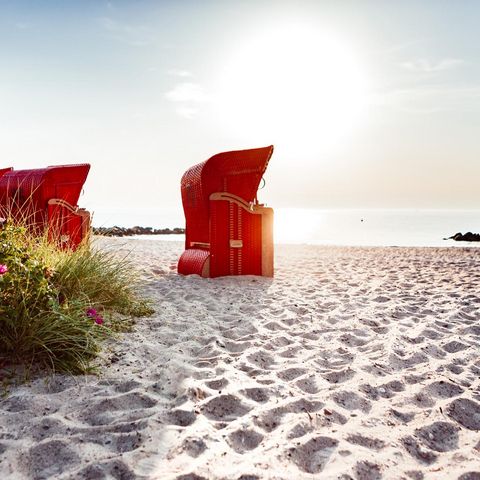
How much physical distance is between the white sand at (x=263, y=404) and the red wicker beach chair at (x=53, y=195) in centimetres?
430

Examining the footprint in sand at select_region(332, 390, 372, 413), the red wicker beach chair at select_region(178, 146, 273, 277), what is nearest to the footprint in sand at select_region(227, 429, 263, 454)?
the footprint in sand at select_region(332, 390, 372, 413)

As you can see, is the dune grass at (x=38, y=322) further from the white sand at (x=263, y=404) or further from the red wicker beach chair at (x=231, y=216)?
the red wicker beach chair at (x=231, y=216)

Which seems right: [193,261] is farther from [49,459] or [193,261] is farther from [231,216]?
[49,459]

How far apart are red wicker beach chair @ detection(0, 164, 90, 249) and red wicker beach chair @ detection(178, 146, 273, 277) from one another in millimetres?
2112

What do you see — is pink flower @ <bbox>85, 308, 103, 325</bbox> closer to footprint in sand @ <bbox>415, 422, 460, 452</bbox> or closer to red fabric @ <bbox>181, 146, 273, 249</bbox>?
footprint in sand @ <bbox>415, 422, 460, 452</bbox>

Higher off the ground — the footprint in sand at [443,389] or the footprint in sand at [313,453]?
the footprint in sand at [443,389]

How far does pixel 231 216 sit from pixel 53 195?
11.0ft

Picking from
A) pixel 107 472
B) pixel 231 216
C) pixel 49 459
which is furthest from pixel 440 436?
pixel 231 216

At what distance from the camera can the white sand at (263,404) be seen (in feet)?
6.33

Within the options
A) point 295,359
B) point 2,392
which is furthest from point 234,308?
point 2,392

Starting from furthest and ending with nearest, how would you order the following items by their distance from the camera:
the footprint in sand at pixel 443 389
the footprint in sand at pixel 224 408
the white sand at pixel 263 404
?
1. the footprint in sand at pixel 443 389
2. the footprint in sand at pixel 224 408
3. the white sand at pixel 263 404

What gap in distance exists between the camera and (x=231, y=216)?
22.9 feet

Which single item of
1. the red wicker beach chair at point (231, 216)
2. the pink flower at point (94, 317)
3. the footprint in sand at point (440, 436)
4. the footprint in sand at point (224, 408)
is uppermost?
the red wicker beach chair at point (231, 216)

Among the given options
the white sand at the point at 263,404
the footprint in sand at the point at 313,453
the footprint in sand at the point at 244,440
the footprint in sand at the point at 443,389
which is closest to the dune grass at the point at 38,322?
the white sand at the point at 263,404
